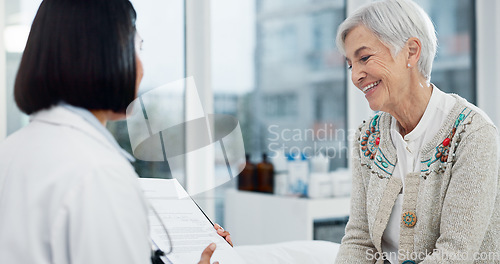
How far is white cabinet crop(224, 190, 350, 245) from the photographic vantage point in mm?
2293

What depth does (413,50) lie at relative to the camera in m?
1.31

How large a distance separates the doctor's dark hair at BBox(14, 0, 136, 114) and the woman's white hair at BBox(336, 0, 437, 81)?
0.77 meters

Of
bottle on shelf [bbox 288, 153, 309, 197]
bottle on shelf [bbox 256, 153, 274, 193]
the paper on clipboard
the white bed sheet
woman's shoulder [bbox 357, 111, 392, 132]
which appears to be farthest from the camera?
bottle on shelf [bbox 256, 153, 274, 193]

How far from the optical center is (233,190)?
2604mm

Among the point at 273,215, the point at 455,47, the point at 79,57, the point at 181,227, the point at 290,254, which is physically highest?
the point at 79,57

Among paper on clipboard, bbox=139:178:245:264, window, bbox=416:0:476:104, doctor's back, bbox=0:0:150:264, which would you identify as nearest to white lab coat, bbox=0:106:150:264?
doctor's back, bbox=0:0:150:264

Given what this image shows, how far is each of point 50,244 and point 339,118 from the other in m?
2.37

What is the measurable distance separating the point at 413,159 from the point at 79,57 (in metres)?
0.93

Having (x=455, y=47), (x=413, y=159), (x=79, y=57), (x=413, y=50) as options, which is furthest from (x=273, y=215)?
(x=79, y=57)

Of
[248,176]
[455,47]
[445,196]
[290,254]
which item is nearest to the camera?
[445,196]

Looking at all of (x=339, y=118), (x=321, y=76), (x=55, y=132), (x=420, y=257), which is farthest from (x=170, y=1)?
(x=55, y=132)

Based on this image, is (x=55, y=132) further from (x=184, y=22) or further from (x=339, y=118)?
(x=339, y=118)

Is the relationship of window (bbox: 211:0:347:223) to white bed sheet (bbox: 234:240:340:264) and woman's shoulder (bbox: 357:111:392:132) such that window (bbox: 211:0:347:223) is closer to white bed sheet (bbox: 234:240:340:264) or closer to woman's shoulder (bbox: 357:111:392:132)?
white bed sheet (bbox: 234:240:340:264)

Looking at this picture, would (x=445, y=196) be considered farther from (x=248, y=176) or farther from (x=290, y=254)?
(x=248, y=176)
